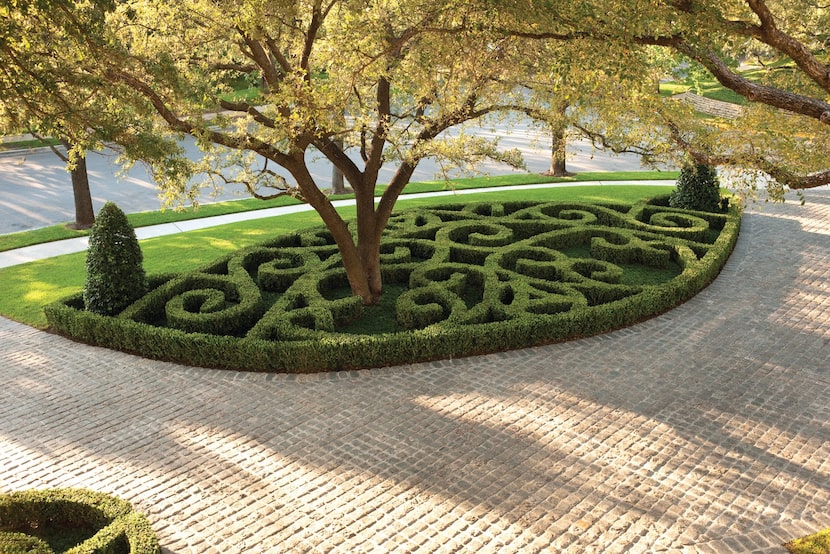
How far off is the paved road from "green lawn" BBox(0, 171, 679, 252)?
62cm

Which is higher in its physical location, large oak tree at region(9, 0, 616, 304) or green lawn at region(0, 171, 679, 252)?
large oak tree at region(9, 0, 616, 304)

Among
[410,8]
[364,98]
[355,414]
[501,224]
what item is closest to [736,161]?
[410,8]

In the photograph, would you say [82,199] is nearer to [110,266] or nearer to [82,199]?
[82,199]

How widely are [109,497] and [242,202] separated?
1590 cm

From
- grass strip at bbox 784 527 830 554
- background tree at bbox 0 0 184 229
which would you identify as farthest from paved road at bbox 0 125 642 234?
grass strip at bbox 784 527 830 554

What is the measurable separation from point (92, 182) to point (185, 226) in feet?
32.3

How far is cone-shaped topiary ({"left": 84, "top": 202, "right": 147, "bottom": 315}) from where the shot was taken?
12.4m

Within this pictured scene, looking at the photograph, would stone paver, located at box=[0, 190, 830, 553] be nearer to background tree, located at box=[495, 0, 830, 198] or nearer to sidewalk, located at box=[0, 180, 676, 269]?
background tree, located at box=[495, 0, 830, 198]

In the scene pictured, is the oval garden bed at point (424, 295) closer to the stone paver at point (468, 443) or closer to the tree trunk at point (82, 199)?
the stone paver at point (468, 443)

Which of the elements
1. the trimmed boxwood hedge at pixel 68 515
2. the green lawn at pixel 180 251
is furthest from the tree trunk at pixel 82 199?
the trimmed boxwood hedge at pixel 68 515

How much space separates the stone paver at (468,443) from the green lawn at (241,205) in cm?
574

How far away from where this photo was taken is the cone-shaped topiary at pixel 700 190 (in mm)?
18062

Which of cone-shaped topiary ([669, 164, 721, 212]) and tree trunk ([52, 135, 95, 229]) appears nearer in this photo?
cone-shaped topiary ([669, 164, 721, 212])

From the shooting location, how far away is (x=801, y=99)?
22.1 feet
